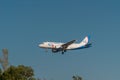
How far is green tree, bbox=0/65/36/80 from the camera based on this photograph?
97.2 metres

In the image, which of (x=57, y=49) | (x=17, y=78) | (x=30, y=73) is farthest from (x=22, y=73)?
(x=57, y=49)

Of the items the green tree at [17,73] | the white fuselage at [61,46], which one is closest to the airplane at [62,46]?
the white fuselage at [61,46]

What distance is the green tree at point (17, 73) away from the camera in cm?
9723

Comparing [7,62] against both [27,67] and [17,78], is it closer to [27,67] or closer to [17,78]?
[27,67]

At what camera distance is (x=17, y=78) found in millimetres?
100125

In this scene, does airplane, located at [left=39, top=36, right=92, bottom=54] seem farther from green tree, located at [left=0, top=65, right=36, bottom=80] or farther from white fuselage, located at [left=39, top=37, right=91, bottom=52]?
green tree, located at [left=0, top=65, right=36, bottom=80]

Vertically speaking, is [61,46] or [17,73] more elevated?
[61,46]

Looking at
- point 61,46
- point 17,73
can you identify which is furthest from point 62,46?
point 17,73

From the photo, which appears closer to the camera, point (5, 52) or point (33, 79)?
point (33, 79)

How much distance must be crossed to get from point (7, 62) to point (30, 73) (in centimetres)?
1598

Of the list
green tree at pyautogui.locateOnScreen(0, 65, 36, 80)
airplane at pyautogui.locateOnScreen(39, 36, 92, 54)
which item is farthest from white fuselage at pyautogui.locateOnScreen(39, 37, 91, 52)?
green tree at pyautogui.locateOnScreen(0, 65, 36, 80)

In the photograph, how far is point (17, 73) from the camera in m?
104

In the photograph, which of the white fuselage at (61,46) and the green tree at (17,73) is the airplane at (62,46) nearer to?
the white fuselage at (61,46)

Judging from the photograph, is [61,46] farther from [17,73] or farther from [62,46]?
[17,73]
